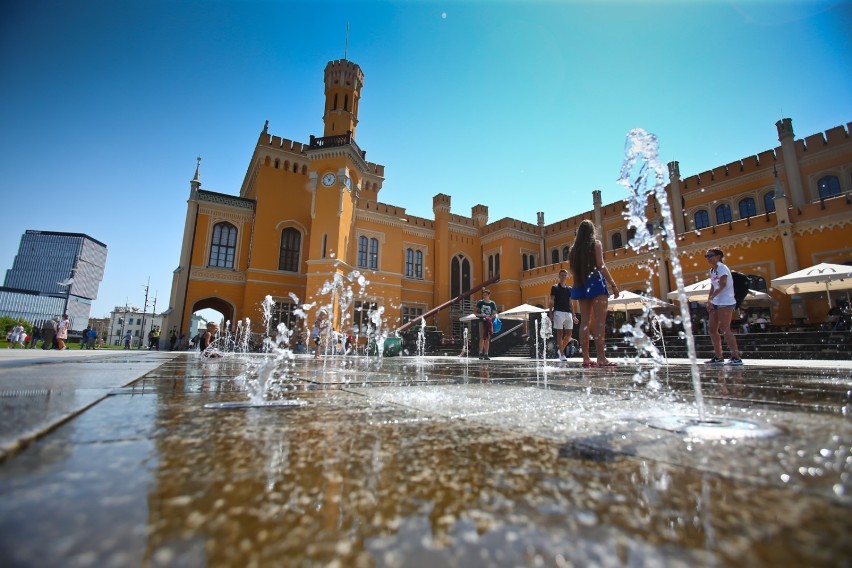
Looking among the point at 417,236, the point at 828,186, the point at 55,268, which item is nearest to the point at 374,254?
the point at 417,236

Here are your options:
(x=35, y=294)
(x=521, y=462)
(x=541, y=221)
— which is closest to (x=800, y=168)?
(x=541, y=221)

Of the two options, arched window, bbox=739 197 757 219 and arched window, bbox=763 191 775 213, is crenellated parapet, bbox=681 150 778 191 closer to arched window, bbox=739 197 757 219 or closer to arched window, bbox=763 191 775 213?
arched window, bbox=763 191 775 213

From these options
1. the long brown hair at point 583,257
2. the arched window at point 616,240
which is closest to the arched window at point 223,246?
the long brown hair at point 583,257

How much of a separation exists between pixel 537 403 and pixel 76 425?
1749 millimetres

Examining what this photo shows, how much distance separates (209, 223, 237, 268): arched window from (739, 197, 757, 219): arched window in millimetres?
25966

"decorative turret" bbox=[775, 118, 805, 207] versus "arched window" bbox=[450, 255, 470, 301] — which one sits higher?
"decorative turret" bbox=[775, 118, 805, 207]

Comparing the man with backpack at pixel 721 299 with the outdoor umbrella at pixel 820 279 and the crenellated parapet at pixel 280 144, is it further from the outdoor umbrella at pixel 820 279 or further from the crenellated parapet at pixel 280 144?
the crenellated parapet at pixel 280 144

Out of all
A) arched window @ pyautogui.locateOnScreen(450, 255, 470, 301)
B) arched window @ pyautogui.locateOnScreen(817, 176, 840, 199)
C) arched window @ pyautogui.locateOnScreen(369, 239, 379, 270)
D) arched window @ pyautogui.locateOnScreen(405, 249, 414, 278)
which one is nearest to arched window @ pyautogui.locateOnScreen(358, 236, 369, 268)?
arched window @ pyautogui.locateOnScreen(369, 239, 379, 270)

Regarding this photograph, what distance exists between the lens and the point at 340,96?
22.7m

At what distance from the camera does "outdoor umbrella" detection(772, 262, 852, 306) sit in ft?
35.4

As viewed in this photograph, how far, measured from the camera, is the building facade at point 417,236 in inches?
615

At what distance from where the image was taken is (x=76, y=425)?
1.15 metres

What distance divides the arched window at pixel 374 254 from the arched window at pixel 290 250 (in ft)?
13.4

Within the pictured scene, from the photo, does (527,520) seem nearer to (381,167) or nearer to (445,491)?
(445,491)
